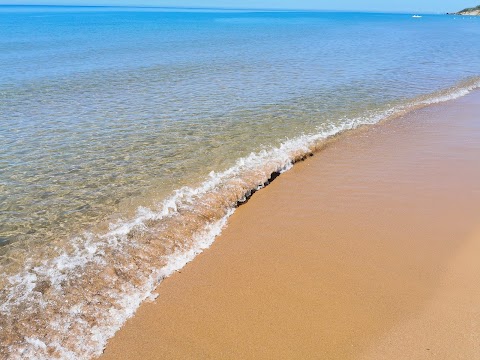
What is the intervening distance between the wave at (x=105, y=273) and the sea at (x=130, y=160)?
2cm

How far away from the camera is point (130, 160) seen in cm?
921

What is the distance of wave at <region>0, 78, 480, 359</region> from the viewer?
447 cm

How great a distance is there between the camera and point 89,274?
547 cm

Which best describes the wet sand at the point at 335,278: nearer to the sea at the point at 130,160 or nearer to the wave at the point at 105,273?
the wave at the point at 105,273

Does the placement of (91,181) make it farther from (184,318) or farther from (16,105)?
(16,105)

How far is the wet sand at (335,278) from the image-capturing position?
4363 mm

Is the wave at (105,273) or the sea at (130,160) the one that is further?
the sea at (130,160)

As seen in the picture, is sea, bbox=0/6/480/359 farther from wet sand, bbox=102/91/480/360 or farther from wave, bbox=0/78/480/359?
wet sand, bbox=102/91/480/360

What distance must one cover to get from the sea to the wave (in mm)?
19

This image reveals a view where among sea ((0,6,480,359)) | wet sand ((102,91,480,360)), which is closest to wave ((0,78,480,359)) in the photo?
sea ((0,6,480,359))

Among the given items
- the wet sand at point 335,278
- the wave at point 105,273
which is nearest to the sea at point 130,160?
the wave at point 105,273

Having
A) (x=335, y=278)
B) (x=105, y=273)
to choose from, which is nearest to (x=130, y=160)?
(x=105, y=273)

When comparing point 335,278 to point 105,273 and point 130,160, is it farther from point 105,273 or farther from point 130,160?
point 130,160

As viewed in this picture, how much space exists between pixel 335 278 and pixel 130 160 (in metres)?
5.69
